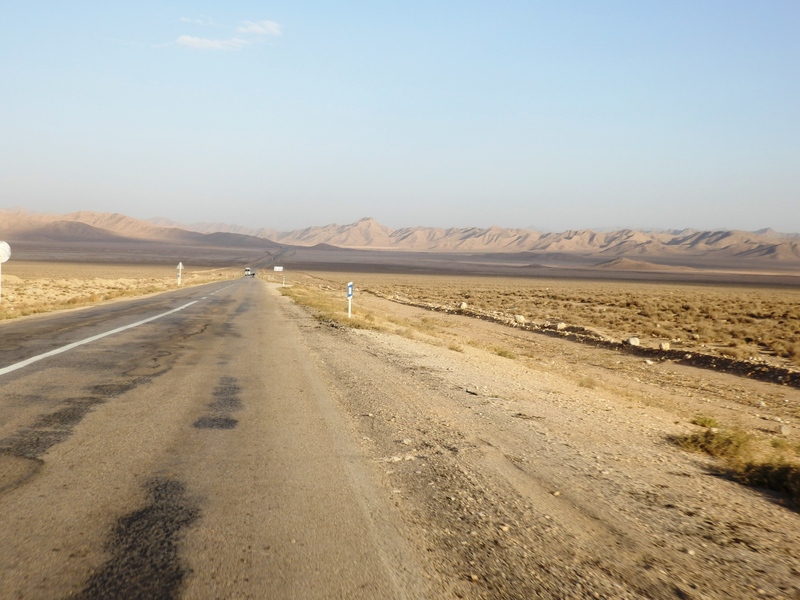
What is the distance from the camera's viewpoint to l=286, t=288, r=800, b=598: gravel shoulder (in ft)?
11.9

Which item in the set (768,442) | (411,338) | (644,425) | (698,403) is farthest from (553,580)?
(411,338)

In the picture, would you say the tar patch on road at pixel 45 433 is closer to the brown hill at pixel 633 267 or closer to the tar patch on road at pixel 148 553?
the tar patch on road at pixel 148 553

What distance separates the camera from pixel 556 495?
4.98 m

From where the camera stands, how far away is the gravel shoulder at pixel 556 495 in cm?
362

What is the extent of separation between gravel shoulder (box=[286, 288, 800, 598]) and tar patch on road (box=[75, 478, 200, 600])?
4.73 ft

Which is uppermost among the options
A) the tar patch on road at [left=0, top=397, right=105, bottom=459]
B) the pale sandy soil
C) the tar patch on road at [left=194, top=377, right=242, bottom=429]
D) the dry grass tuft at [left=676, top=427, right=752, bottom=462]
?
the tar patch on road at [left=0, top=397, right=105, bottom=459]

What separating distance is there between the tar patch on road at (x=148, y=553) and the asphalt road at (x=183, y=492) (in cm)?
1

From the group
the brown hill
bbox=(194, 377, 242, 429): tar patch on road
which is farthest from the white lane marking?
the brown hill

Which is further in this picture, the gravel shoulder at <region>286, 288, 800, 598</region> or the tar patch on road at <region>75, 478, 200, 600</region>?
the gravel shoulder at <region>286, 288, 800, 598</region>

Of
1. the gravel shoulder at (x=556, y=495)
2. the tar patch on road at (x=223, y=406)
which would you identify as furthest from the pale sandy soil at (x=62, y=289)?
the gravel shoulder at (x=556, y=495)

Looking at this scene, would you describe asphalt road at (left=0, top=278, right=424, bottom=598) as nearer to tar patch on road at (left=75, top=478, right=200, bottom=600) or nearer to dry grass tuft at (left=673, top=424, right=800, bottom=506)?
tar patch on road at (left=75, top=478, right=200, bottom=600)

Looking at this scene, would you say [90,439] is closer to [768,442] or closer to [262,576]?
[262,576]

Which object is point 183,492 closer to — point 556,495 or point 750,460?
point 556,495

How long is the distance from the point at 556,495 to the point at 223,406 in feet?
13.8
